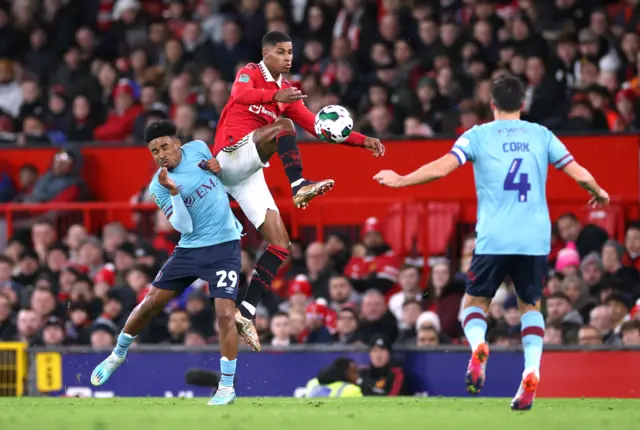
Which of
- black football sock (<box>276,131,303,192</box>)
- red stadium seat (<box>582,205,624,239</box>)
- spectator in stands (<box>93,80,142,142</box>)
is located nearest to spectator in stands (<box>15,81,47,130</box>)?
spectator in stands (<box>93,80,142,142</box>)

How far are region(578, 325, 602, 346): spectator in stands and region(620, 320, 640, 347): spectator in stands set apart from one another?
25 cm

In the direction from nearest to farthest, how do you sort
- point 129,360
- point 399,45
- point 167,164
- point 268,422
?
point 268,422
point 167,164
point 129,360
point 399,45

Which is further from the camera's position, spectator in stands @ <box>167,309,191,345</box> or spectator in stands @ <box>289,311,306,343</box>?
spectator in stands @ <box>167,309,191,345</box>

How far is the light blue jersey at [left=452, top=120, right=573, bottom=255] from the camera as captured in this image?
384 inches

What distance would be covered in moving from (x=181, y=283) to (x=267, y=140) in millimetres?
1317

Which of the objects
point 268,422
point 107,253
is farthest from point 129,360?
point 268,422

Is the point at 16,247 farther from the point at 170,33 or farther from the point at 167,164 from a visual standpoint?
the point at 167,164

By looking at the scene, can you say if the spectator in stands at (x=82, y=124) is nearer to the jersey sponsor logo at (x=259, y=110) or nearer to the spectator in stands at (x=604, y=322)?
the jersey sponsor logo at (x=259, y=110)

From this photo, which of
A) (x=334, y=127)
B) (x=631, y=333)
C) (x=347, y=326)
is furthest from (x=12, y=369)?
(x=631, y=333)

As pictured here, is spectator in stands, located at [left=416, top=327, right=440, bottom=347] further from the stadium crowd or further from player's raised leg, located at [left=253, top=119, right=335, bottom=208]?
player's raised leg, located at [left=253, top=119, right=335, bottom=208]

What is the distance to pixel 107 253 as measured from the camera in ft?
55.4

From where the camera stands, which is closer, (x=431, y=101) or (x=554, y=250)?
(x=554, y=250)

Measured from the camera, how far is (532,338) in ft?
32.4

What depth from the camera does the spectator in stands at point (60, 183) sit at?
17656 millimetres
